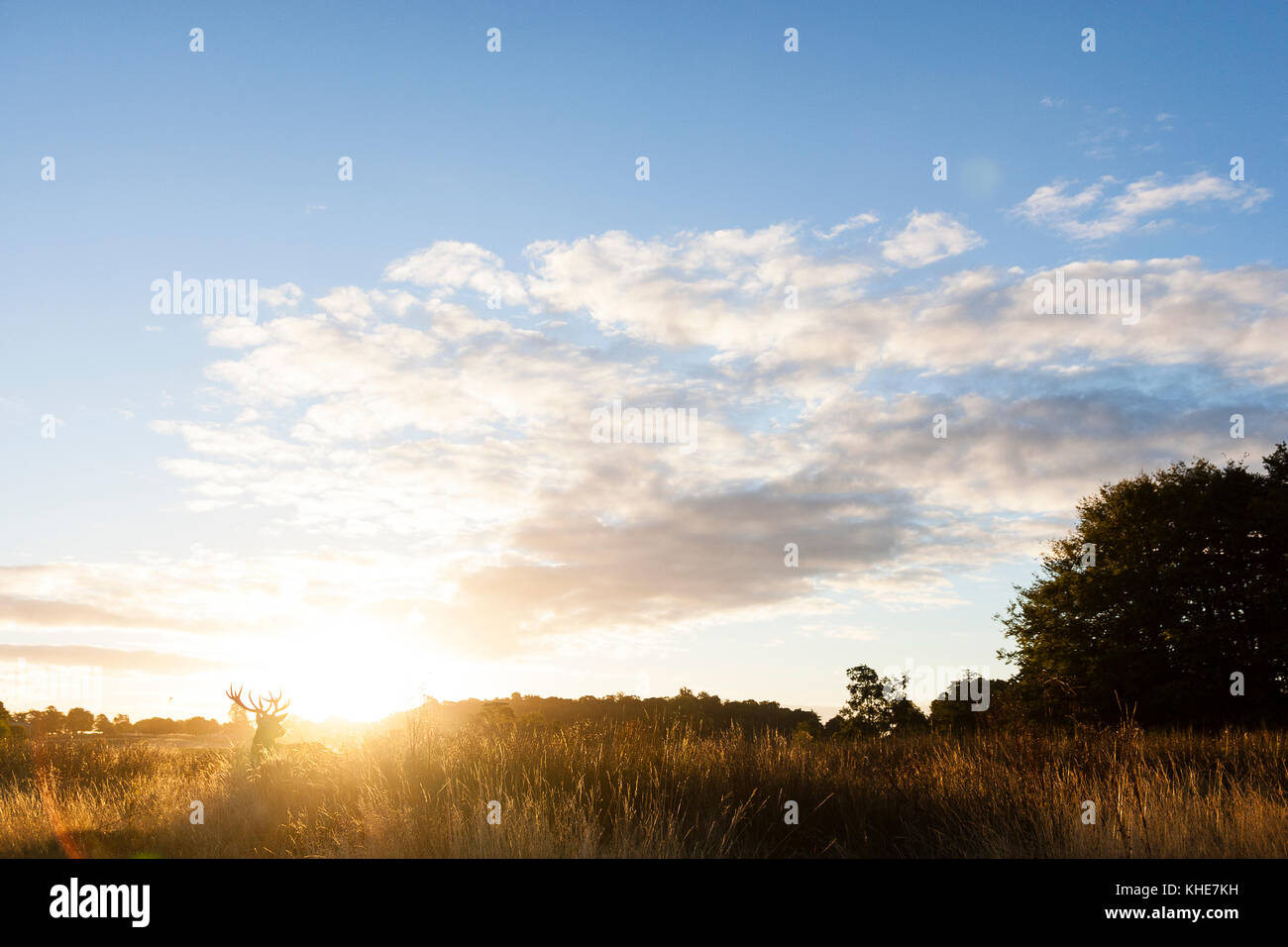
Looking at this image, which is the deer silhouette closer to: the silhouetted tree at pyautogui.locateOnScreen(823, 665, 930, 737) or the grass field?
the grass field

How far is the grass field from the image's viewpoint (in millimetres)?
9125

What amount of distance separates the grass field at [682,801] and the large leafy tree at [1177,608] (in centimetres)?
1378

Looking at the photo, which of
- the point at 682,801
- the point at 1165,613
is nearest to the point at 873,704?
the point at 1165,613

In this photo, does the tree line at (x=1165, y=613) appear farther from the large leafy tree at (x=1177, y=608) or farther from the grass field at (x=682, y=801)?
the grass field at (x=682, y=801)

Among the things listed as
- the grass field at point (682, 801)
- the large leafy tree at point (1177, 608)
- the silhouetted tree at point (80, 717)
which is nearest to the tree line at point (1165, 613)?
the large leafy tree at point (1177, 608)

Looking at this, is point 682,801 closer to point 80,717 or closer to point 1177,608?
point 1177,608

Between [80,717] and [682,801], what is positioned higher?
[682,801]

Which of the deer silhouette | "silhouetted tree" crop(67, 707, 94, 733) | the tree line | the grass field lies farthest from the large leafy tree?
"silhouetted tree" crop(67, 707, 94, 733)

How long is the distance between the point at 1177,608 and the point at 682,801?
2924 centimetres

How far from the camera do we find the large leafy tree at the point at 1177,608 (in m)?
30.1

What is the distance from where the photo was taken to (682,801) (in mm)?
11008
